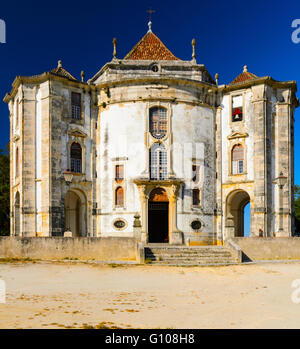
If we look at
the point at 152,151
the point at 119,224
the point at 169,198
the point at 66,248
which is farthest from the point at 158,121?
the point at 66,248

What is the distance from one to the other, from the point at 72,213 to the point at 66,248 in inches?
452

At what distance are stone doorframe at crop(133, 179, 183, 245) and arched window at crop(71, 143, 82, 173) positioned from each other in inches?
182

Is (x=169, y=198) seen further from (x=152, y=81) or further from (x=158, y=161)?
(x=152, y=81)

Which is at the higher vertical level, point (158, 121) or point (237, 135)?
point (158, 121)

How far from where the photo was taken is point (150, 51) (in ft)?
111

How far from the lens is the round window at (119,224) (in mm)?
29625

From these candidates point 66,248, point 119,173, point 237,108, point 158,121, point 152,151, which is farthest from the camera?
point 237,108

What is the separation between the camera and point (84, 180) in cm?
3075

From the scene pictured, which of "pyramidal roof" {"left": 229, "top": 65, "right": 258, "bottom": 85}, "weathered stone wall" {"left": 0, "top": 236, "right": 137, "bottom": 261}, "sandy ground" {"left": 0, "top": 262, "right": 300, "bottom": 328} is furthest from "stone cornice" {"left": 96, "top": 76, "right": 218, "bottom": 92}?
"sandy ground" {"left": 0, "top": 262, "right": 300, "bottom": 328}

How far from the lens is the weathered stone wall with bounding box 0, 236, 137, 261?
22.4m

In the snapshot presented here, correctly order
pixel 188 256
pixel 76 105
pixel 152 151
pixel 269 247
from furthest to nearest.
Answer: pixel 76 105 < pixel 152 151 < pixel 269 247 < pixel 188 256
